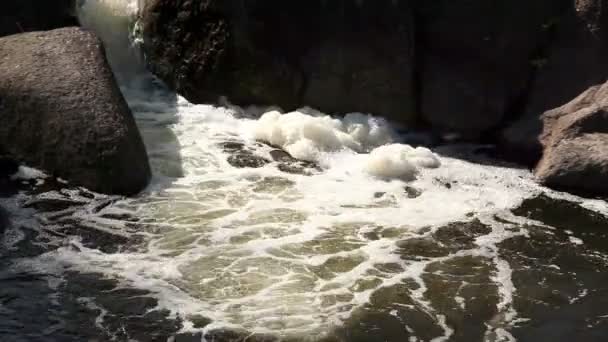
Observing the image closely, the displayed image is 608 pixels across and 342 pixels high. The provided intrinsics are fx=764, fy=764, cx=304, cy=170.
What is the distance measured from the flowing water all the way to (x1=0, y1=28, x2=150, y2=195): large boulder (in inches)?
8.7

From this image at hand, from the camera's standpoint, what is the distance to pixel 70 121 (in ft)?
24.2

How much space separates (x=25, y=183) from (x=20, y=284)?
196 cm

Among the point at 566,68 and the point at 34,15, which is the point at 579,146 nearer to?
the point at 566,68

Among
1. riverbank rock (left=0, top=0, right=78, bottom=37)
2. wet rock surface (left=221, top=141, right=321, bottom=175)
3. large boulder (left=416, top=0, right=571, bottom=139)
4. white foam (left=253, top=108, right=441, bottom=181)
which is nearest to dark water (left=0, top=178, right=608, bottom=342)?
white foam (left=253, top=108, right=441, bottom=181)

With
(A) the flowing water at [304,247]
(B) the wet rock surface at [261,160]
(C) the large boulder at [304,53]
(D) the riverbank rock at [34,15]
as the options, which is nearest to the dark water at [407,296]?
(A) the flowing water at [304,247]

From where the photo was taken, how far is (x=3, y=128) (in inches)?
299

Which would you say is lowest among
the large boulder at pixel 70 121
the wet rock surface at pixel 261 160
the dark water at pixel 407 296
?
the dark water at pixel 407 296

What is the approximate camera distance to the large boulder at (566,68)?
29.6 ft

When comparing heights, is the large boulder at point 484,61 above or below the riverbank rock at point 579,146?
above

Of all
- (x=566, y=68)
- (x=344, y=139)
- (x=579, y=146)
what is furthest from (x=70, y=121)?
(x=566, y=68)

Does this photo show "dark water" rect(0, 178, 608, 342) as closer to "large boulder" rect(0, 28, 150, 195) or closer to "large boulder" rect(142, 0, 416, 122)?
"large boulder" rect(0, 28, 150, 195)

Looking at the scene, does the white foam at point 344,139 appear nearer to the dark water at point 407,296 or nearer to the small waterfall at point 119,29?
the dark water at point 407,296

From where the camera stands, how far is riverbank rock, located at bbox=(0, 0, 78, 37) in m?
10.5

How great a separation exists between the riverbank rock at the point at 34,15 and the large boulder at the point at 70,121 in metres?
2.71
